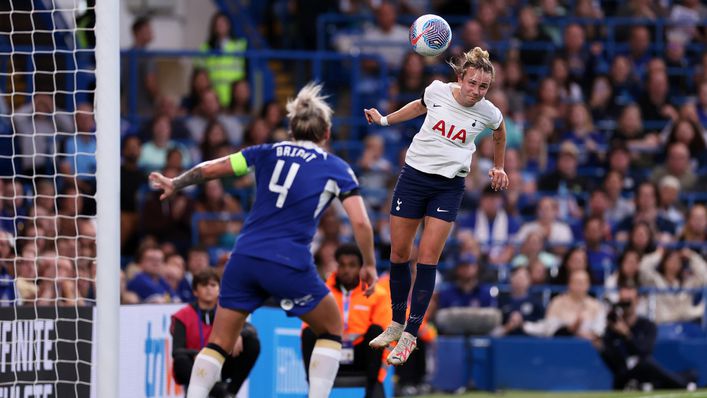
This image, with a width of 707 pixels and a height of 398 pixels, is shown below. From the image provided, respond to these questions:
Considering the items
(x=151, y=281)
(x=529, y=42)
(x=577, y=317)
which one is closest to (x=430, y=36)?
(x=151, y=281)

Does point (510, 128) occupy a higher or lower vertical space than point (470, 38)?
lower

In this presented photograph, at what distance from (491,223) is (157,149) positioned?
161 inches

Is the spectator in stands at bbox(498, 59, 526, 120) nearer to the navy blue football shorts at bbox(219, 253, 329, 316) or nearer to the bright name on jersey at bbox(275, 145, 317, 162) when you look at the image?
the bright name on jersey at bbox(275, 145, 317, 162)

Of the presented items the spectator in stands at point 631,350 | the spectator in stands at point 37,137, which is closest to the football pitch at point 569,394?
the spectator in stands at point 631,350

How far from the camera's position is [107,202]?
877 centimetres

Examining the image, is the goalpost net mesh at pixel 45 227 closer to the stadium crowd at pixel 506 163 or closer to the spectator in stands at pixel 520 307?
the stadium crowd at pixel 506 163

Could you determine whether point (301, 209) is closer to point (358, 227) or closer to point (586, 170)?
point (358, 227)

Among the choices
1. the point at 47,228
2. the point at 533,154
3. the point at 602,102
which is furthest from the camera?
the point at 602,102

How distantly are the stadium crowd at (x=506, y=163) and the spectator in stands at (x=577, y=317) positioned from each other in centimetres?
1

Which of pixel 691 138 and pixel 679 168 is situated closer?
pixel 679 168

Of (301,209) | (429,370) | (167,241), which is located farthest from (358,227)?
(167,241)

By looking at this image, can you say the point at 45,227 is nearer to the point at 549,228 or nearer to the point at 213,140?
the point at 213,140

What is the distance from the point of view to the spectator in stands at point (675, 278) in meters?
15.5

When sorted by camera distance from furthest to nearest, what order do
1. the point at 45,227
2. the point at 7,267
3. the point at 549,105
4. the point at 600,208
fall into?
1. the point at 549,105
2. the point at 600,208
3. the point at 45,227
4. the point at 7,267
